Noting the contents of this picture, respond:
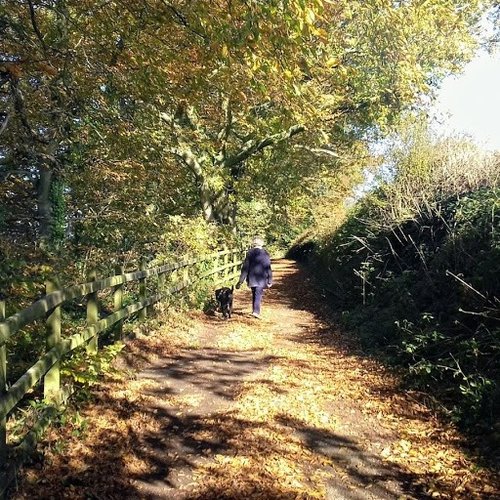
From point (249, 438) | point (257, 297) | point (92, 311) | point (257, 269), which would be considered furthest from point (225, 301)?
point (249, 438)

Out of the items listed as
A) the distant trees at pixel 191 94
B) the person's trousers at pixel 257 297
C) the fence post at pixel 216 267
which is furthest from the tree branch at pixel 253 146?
the person's trousers at pixel 257 297

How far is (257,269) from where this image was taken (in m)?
12.0

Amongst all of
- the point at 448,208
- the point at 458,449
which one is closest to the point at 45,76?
the point at 448,208

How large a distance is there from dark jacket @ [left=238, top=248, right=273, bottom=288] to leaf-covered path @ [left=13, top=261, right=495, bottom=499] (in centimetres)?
413

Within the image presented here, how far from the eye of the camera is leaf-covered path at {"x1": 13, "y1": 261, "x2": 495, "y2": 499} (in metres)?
4.09

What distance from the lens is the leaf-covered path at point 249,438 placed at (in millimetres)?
4090

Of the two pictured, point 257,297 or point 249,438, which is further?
point 257,297

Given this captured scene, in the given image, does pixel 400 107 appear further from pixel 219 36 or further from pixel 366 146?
pixel 219 36

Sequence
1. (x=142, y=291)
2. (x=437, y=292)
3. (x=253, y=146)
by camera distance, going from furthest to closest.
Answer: (x=253, y=146) < (x=142, y=291) < (x=437, y=292)

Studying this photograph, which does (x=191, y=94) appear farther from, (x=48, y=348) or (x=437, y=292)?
(x=48, y=348)

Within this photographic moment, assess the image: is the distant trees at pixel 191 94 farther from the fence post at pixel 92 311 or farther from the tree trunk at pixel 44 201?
the fence post at pixel 92 311

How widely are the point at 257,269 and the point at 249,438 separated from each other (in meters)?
7.20

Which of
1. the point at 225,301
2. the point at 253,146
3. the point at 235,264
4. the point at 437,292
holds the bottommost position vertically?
the point at 225,301

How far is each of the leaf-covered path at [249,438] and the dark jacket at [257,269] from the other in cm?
413
